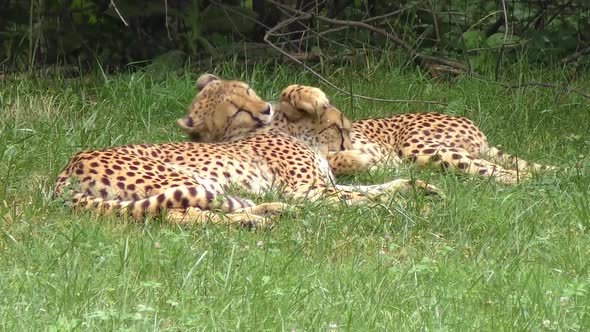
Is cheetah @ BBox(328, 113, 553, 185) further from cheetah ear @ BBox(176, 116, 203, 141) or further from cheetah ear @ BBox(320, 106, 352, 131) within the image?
cheetah ear @ BBox(176, 116, 203, 141)

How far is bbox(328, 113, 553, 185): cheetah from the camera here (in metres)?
6.85

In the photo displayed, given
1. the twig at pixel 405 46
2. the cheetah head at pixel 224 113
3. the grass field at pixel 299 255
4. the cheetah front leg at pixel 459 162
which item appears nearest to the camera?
the grass field at pixel 299 255

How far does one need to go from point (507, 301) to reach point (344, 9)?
560cm

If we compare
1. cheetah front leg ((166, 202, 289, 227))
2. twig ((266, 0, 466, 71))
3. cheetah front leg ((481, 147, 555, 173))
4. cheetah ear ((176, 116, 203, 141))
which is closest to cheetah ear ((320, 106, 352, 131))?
cheetah ear ((176, 116, 203, 141))

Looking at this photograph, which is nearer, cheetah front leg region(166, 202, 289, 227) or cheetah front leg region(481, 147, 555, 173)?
cheetah front leg region(166, 202, 289, 227)

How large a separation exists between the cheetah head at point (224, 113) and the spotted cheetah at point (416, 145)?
26 mm

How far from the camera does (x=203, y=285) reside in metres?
4.40

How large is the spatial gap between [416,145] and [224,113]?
1.11 meters

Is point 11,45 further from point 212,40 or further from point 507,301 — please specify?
point 507,301

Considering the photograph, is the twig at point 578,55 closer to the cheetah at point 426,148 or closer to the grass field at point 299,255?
the grass field at point 299,255

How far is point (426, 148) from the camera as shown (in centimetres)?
712

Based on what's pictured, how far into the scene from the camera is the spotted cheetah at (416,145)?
22.5ft

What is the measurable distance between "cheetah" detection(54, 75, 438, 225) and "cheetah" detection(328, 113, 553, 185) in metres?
0.15

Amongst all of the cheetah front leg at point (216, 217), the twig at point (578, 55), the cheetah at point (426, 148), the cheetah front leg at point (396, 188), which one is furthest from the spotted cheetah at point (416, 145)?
the twig at point (578, 55)
